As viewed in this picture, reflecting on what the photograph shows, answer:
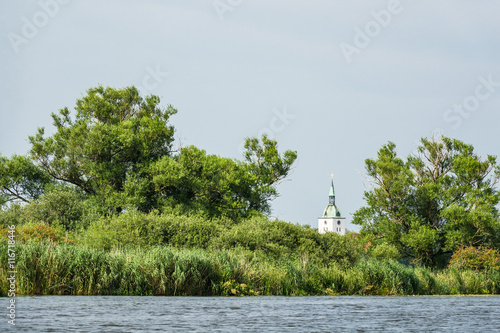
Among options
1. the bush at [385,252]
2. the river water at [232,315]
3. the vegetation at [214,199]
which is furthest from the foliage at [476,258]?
the river water at [232,315]

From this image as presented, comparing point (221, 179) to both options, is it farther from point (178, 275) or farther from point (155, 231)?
point (178, 275)

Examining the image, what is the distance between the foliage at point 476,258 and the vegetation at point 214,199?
0.41 feet

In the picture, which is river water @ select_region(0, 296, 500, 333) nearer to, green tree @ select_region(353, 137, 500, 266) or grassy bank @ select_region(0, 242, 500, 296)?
grassy bank @ select_region(0, 242, 500, 296)

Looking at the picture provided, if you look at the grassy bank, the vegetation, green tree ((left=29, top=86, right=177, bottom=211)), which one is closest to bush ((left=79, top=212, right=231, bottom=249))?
the vegetation

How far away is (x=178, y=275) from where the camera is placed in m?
30.1

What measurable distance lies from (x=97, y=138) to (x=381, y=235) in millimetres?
27999

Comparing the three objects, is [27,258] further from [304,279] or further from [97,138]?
[97,138]

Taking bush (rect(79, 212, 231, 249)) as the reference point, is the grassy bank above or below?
below

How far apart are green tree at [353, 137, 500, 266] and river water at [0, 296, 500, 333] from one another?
3439cm

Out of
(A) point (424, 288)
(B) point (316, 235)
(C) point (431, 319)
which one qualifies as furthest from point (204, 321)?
(B) point (316, 235)

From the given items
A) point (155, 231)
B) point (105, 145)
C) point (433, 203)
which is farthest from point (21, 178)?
point (433, 203)

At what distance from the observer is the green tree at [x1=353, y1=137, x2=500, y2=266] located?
62188mm

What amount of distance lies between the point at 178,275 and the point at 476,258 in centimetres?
3461

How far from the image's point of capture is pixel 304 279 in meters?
35.5
